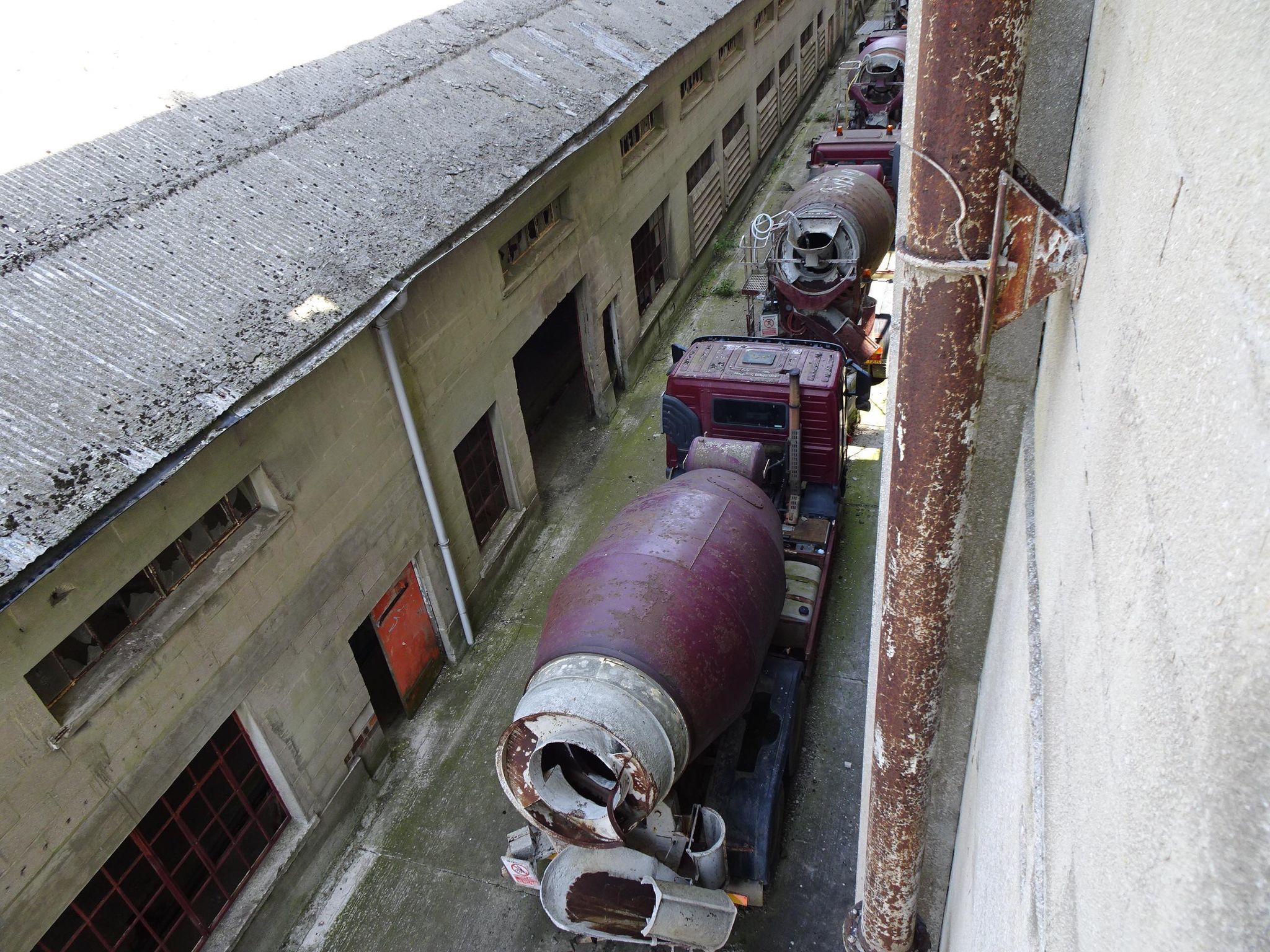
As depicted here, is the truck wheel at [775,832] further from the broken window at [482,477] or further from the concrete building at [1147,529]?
the broken window at [482,477]

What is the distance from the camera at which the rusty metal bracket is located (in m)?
2.65

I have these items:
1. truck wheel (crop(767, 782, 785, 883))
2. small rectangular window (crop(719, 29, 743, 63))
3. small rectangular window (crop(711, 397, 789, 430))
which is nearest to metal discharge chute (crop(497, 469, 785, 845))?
truck wheel (crop(767, 782, 785, 883))

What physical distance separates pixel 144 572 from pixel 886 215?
1216 cm

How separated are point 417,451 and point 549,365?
6.71 meters

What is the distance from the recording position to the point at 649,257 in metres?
15.9

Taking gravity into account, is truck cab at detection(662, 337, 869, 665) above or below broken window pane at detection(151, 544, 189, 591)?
below

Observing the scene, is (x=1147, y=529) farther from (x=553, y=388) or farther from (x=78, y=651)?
(x=553, y=388)

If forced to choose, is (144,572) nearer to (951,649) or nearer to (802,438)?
(951,649)

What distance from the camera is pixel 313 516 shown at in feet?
25.3

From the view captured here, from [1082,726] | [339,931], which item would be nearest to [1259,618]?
[1082,726]

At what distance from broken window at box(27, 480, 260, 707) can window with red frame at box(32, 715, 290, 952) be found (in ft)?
A: 4.36

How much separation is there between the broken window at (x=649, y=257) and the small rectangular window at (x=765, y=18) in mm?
7433

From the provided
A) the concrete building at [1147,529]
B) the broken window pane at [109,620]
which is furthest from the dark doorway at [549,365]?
the concrete building at [1147,529]

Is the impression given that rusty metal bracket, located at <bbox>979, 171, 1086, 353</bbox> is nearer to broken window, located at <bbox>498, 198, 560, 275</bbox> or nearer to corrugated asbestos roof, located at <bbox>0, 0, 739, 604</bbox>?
corrugated asbestos roof, located at <bbox>0, 0, 739, 604</bbox>
